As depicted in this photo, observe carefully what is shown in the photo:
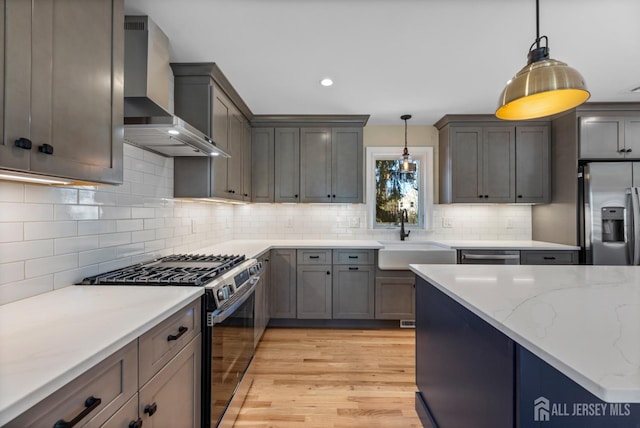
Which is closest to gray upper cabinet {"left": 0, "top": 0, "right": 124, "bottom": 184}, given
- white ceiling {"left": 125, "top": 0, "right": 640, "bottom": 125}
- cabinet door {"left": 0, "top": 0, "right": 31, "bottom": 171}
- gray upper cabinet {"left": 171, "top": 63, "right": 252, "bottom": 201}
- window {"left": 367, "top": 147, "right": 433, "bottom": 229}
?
cabinet door {"left": 0, "top": 0, "right": 31, "bottom": 171}

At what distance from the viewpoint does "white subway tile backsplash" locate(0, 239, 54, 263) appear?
1.12 metres

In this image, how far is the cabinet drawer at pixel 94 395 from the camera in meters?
0.62

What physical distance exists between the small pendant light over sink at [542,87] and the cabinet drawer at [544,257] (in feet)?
6.92

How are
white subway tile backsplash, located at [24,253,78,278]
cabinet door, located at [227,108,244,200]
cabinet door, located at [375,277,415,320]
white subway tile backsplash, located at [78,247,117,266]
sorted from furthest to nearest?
1. cabinet door, located at [375,277,415,320]
2. cabinet door, located at [227,108,244,200]
3. white subway tile backsplash, located at [78,247,117,266]
4. white subway tile backsplash, located at [24,253,78,278]

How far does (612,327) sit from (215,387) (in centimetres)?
158

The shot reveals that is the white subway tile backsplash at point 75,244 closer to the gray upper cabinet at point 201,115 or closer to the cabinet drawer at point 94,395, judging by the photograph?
the cabinet drawer at point 94,395

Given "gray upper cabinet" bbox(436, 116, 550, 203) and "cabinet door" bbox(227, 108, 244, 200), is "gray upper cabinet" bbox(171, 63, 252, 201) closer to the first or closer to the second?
"cabinet door" bbox(227, 108, 244, 200)

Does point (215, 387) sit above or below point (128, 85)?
below

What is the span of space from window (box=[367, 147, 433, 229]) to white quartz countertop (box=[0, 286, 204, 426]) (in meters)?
2.94

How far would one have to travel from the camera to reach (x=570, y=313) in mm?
967

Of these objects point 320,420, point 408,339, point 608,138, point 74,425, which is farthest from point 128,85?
point 608,138

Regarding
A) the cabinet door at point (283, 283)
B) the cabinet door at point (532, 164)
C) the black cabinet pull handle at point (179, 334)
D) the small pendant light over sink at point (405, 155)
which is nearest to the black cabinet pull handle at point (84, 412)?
the black cabinet pull handle at point (179, 334)

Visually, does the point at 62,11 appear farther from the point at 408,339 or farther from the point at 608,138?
the point at 608,138

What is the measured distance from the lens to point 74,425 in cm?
69
